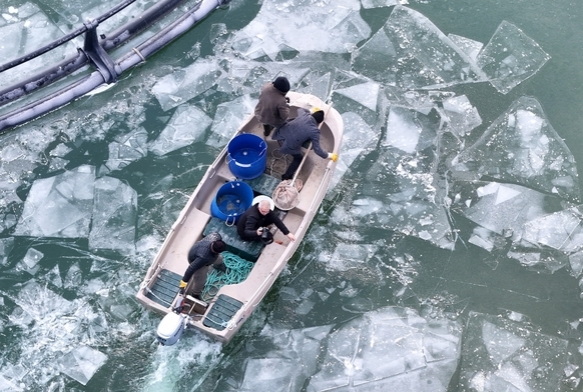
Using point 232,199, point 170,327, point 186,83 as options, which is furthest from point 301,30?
point 170,327

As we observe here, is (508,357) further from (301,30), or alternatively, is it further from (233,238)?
(301,30)

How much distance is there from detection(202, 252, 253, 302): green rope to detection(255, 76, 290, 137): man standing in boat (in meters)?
1.52

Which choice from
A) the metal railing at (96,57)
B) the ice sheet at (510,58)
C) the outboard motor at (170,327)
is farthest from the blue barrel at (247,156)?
the ice sheet at (510,58)

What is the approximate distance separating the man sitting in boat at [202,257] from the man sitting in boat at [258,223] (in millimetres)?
293

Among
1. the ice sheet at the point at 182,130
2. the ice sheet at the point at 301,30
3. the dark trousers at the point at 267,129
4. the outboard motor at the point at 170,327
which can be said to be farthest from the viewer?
the ice sheet at the point at 301,30

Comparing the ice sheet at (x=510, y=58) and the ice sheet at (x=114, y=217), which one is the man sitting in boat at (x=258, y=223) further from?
the ice sheet at (x=510, y=58)

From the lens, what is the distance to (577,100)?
9.16 m

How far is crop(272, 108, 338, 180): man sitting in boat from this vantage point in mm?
7418

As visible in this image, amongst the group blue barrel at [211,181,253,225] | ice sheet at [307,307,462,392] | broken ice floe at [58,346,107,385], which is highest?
blue barrel at [211,181,253,225]

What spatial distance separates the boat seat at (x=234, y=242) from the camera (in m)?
7.25

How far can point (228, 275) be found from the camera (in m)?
7.25

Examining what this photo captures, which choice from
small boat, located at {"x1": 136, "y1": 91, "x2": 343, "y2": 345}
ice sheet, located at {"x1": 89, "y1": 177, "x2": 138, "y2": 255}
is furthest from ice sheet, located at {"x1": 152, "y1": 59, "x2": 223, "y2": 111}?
small boat, located at {"x1": 136, "y1": 91, "x2": 343, "y2": 345}

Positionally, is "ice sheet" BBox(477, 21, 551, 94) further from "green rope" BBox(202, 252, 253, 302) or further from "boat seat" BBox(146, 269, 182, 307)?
"boat seat" BBox(146, 269, 182, 307)

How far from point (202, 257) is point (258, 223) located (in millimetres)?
734
